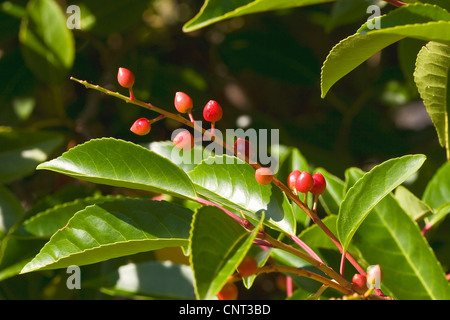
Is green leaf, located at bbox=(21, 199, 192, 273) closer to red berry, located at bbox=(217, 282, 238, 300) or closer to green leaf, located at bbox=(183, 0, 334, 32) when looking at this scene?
red berry, located at bbox=(217, 282, 238, 300)

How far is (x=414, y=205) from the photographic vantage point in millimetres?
1139

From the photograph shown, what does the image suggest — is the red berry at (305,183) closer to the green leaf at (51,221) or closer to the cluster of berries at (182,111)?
the cluster of berries at (182,111)

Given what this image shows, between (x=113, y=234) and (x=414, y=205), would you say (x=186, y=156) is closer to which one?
(x=113, y=234)

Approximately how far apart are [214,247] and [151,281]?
1.67 ft

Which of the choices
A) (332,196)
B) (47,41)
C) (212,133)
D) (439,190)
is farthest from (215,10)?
(47,41)

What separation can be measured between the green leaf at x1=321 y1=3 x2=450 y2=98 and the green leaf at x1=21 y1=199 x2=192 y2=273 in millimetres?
287

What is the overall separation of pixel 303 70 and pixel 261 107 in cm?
42

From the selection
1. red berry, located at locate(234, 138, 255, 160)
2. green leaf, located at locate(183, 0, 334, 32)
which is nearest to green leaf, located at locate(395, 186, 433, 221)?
red berry, located at locate(234, 138, 255, 160)

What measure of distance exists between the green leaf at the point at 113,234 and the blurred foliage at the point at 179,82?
483mm

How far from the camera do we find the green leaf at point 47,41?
5.15ft

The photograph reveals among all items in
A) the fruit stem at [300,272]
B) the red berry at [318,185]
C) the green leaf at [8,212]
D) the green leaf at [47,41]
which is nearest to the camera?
the fruit stem at [300,272]

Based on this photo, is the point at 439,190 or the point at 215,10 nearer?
the point at 215,10

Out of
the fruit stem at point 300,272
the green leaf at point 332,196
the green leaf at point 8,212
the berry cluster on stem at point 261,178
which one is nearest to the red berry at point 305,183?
the berry cluster on stem at point 261,178

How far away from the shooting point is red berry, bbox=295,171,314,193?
821 millimetres
